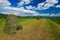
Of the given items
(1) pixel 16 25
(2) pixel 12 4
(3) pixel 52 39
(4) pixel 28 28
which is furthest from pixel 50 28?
(2) pixel 12 4

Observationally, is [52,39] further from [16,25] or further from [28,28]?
[16,25]

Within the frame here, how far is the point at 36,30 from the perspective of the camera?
8.51ft

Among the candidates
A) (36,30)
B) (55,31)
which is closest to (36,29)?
(36,30)

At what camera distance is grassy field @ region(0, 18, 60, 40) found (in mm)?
2543

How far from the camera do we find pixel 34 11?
2.64 meters

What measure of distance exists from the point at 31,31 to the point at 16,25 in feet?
0.89

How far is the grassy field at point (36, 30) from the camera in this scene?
254 centimetres

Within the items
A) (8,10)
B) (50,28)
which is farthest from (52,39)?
(8,10)

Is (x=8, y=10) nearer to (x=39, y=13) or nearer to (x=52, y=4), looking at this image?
(x=39, y=13)

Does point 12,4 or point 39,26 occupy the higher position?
point 12,4

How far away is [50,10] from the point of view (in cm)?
267

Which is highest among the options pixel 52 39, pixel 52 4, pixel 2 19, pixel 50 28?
pixel 52 4

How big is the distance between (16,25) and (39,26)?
1.29 feet

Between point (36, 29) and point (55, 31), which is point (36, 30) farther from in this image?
point (55, 31)
